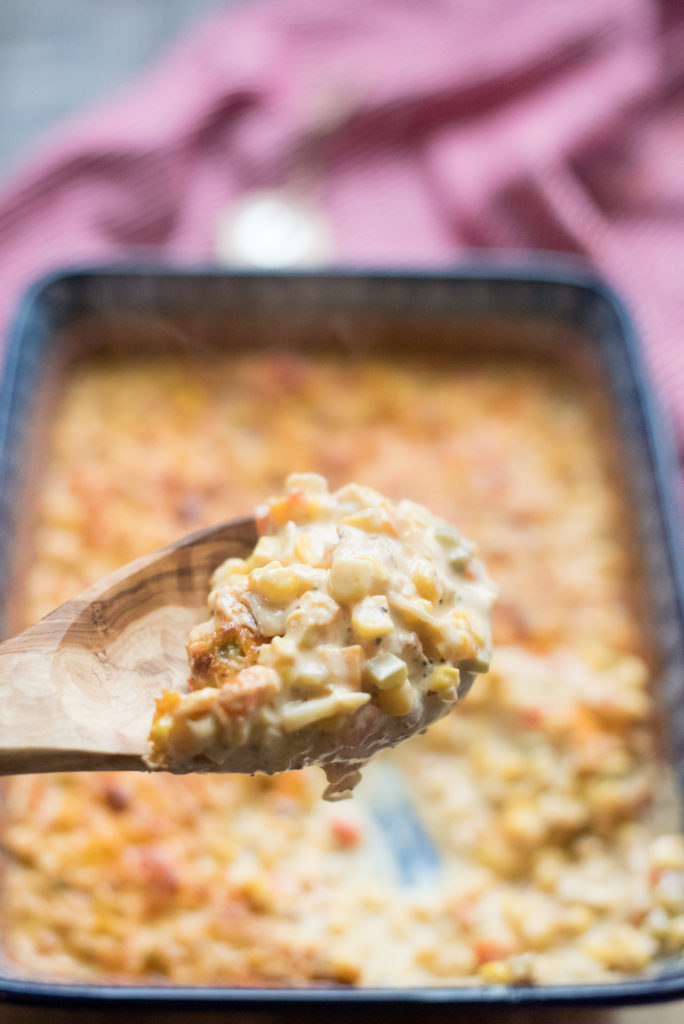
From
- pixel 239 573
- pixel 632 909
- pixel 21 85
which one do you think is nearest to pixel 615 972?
pixel 632 909

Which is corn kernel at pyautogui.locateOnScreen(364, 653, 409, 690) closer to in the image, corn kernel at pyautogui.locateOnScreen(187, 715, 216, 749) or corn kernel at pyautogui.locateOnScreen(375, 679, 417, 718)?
corn kernel at pyautogui.locateOnScreen(375, 679, 417, 718)

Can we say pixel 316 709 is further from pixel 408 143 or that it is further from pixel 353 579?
pixel 408 143

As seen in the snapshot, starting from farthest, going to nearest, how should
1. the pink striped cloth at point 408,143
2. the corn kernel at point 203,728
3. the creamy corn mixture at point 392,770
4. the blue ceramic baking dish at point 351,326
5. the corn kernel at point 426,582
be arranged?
the pink striped cloth at point 408,143, the blue ceramic baking dish at point 351,326, the creamy corn mixture at point 392,770, the corn kernel at point 426,582, the corn kernel at point 203,728

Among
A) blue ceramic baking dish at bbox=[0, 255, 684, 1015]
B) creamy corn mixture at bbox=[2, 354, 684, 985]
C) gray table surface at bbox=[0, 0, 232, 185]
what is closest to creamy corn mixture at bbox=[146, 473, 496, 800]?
creamy corn mixture at bbox=[2, 354, 684, 985]

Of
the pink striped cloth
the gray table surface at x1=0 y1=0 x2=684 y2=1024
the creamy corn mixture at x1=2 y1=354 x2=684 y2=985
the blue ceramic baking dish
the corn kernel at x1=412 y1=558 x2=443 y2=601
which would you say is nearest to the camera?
the corn kernel at x1=412 y1=558 x2=443 y2=601

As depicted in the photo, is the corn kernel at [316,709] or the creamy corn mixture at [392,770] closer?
the corn kernel at [316,709]

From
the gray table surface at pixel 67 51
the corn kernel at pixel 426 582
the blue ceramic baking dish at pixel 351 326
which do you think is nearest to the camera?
the corn kernel at pixel 426 582

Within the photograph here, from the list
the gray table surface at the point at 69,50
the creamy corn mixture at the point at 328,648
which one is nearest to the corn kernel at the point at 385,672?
the creamy corn mixture at the point at 328,648

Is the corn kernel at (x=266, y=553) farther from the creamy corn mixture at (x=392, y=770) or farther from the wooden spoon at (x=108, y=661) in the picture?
the creamy corn mixture at (x=392, y=770)
